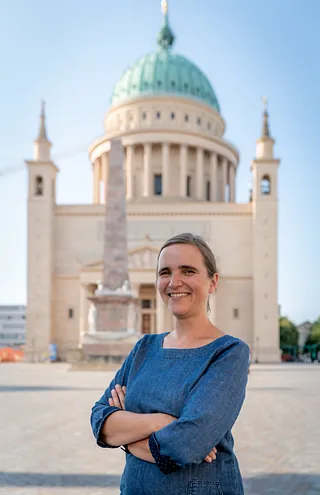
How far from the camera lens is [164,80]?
213ft

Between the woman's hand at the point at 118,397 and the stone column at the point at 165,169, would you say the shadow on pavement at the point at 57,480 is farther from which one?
the stone column at the point at 165,169

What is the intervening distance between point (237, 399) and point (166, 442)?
355 millimetres

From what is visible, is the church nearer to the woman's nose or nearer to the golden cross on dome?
the golden cross on dome

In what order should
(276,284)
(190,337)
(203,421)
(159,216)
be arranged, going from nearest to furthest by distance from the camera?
1. (203,421)
2. (190,337)
3. (276,284)
4. (159,216)

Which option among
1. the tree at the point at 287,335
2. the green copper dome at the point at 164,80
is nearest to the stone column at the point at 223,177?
the green copper dome at the point at 164,80

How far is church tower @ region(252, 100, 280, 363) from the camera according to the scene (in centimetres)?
4906

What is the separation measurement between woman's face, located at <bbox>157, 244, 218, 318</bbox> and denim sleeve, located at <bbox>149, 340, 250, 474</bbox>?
0.97 ft

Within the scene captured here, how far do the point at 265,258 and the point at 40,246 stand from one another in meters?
18.6

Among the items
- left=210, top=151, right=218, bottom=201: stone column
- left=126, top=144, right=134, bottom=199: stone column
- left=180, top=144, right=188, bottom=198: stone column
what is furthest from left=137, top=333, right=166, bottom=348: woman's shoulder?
left=210, top=151, right=218, bottom=201: stone column

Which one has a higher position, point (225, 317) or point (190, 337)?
point (190, 337)

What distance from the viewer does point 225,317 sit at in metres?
51.9

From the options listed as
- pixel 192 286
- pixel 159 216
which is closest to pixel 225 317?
pixel 159 216

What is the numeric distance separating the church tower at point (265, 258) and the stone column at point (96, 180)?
1855cm

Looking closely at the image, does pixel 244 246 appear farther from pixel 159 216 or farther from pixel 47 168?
pixel 47 168
